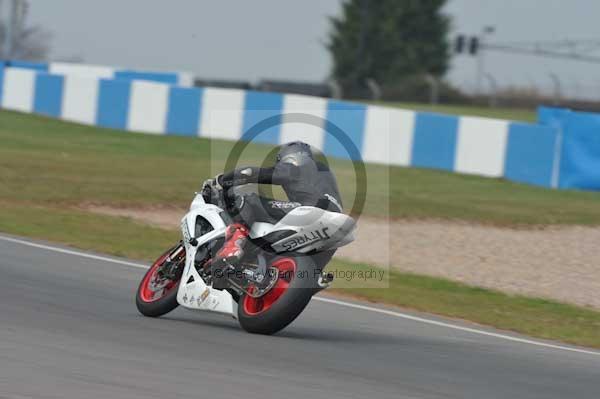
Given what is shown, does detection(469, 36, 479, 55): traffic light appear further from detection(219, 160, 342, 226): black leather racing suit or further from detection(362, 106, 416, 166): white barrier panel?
detection(219, 160, 342, 226): black leather racing suit

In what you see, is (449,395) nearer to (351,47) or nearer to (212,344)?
(212,344)

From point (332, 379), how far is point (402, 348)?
1.45m

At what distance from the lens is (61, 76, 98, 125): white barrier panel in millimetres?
25984

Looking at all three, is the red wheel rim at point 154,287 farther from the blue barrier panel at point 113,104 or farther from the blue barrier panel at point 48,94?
the blue barrier panel at point 48,94

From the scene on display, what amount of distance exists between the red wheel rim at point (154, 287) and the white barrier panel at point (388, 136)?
13976 millimetres

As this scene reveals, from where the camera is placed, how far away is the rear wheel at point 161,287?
7.73 m

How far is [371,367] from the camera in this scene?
6652 millimetres

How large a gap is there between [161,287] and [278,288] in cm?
108

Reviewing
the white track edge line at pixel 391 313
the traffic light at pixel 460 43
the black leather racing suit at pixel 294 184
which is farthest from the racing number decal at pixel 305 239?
the traffic light at pixel 460 43

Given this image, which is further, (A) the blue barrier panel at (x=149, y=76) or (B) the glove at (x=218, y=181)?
(A) the blue barrier panel at (x=149, y=76)

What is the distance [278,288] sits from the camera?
7.09 metres

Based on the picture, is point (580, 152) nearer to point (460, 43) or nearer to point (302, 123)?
point (302, 123)

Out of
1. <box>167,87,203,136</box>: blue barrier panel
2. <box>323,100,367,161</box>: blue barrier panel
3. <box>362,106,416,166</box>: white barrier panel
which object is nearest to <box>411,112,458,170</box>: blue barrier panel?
<box>362,106,416,166</box>: white barrier panel

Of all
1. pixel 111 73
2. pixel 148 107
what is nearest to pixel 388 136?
pixel 148 107
